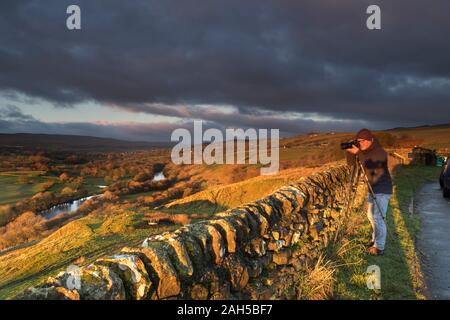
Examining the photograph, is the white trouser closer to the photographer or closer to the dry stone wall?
the photographer

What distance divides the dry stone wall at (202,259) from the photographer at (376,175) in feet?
4.90

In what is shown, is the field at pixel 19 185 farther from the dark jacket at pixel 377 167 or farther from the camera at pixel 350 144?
the dark jacket at pixel 377 167

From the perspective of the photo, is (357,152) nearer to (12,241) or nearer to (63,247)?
(63,247)

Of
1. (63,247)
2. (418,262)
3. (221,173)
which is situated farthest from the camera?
(221,173)

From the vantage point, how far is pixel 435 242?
9219 millimetres

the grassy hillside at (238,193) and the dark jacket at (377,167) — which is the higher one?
the dark jacket at (377,167)

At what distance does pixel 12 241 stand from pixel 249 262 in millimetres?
22269

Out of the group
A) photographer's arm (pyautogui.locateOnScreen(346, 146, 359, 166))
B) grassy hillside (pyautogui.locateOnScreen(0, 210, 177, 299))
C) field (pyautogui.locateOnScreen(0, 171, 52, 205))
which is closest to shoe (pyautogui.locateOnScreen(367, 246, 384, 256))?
photographer's arm (pyautogui.locateOnScreen(346, 146, 359, 166))

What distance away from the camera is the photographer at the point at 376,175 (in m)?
7.45

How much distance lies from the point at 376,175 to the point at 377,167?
0.52 feet

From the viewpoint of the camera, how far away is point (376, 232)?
7.63 meters

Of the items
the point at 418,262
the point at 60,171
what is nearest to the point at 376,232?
the point at 418,262

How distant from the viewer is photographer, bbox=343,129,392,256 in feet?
24.5

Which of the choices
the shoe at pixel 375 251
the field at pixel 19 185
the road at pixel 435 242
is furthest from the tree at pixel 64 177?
the shoe at pixel 375 251
